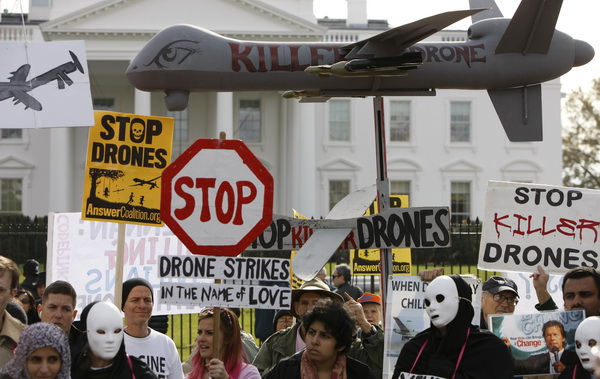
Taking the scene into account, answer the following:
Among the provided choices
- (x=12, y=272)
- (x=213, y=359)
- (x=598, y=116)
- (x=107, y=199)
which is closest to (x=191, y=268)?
(x=213, y=359)

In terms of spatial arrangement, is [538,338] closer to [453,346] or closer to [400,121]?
[453,346]

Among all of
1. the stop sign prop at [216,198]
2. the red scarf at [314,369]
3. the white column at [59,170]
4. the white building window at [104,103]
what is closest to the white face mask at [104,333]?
the stop sign prop at [216,198]

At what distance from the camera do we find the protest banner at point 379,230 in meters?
6.47

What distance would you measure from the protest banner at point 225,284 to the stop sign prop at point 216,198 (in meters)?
0.08

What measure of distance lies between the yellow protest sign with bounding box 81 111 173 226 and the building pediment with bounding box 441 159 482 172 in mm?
39223

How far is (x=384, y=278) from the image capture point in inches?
263

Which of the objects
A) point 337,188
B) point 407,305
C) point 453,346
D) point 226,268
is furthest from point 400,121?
point 453,346

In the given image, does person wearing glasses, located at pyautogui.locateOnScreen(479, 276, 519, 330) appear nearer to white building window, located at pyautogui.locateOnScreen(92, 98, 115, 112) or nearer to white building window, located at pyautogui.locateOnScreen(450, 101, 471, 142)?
white building window, located at pyautogui.locateOnScreen(92, 98, 115, 112)

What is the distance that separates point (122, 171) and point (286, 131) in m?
37.0

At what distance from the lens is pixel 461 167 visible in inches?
1859

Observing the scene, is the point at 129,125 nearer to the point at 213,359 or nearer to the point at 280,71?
the point at 280,71

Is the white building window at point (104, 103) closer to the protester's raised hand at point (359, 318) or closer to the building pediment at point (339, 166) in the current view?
the building pediment at point (339, 166)

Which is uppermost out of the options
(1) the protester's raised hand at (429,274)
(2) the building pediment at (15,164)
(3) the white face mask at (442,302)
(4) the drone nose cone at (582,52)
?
(2) the building pediment at (15,164)

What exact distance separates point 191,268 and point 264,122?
4032 centimetres
